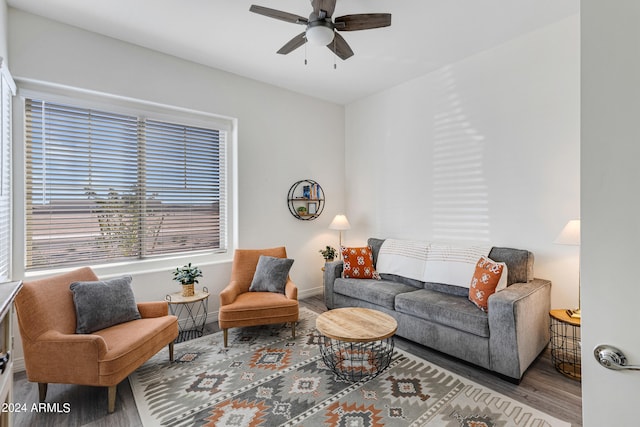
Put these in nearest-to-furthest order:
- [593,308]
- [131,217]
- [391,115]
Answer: [593,308]
[131,217]
[391,115]

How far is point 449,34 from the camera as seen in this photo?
9.68 feet

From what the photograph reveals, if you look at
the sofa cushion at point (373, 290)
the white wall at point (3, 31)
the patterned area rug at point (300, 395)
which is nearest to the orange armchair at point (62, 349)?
the patterned area rug at point (300, 395)

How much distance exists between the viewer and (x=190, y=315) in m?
3.51

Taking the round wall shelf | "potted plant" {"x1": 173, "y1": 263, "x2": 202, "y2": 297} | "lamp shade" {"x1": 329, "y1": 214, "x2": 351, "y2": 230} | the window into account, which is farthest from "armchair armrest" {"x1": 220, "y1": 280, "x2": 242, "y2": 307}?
"lamp shade" {"x1": 329, "y1": 214, "x2": 351, "y2": 230}

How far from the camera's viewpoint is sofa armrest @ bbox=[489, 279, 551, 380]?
Result: 2287 mm

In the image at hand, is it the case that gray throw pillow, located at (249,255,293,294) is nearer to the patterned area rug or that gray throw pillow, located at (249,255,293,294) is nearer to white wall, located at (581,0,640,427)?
the patterned area rug

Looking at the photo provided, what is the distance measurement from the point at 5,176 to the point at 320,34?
9.02 ft

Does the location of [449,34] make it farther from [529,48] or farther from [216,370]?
[216,370]

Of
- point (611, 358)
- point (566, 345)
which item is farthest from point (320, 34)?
point (566, 345)

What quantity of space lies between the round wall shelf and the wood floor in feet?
8.50

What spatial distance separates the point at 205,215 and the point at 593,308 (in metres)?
3.80

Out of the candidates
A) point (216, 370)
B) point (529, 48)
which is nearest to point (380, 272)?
point (216, 370)

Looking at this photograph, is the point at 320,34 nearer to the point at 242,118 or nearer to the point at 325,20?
the point at 325,20

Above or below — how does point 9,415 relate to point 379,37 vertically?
below
